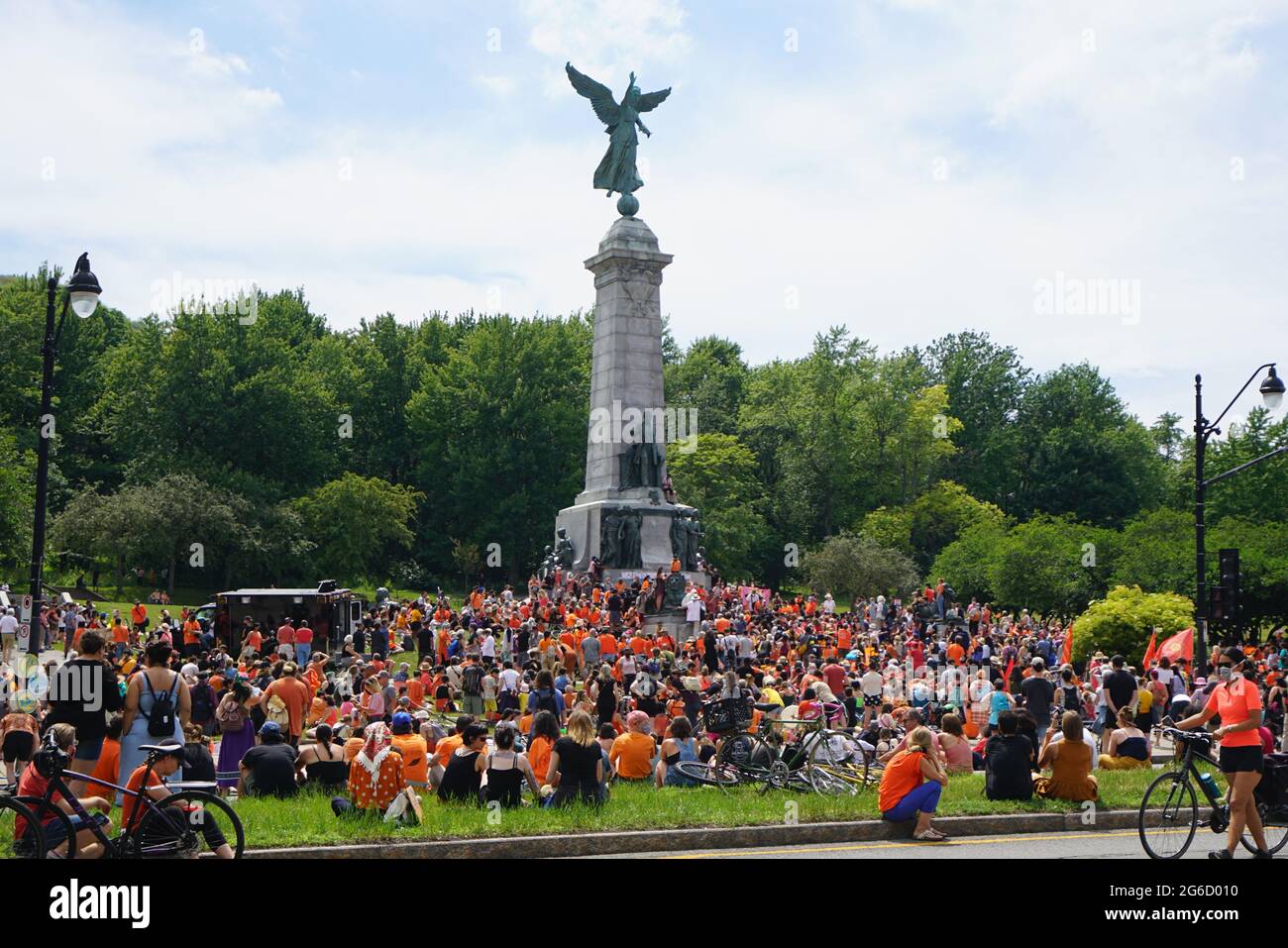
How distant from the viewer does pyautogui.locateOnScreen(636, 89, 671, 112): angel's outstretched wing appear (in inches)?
1741

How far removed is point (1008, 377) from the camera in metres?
87.3

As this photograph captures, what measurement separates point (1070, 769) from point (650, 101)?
3459 cm

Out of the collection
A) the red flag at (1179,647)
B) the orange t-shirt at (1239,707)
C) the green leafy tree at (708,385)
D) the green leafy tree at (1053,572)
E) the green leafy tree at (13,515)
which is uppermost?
the green leafy tree at (708,385)

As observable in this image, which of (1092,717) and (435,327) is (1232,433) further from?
(1092,717)

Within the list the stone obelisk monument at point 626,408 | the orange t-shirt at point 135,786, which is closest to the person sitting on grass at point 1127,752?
the orange t-shirt at point 135,786

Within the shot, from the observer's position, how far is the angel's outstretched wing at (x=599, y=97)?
44.3m

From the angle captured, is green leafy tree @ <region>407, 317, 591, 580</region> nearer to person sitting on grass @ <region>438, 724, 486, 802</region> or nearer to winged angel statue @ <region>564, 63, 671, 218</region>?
winged angel statue @ <region>564, 63, 671, 218</region>

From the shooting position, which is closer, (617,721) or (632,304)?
(617,721)

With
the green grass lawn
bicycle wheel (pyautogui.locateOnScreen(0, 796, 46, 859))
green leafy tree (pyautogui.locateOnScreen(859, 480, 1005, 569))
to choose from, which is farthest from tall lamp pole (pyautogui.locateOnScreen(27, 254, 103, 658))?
green leafy tree (pyautogui.locateOnScreen(859, 480, 1005, 569))

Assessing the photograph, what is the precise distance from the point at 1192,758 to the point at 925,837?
7.76ft

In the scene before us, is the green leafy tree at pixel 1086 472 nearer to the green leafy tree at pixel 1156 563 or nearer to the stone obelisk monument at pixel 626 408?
the green leafy tree at pixel 1156 563

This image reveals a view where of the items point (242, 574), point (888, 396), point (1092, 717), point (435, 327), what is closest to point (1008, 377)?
point (888, 396)

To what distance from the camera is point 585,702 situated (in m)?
15.9

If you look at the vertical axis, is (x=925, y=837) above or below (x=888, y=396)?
below
